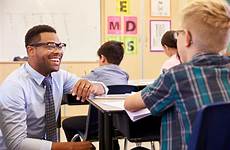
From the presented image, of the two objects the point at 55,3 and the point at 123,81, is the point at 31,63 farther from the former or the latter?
the point at 55,3

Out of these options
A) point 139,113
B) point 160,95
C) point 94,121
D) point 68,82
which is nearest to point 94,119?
point 94,121

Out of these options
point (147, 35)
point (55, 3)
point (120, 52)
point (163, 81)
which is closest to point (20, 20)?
point (55, 3)

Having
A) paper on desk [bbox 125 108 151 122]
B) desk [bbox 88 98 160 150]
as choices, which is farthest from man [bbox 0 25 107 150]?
paper on desk [bbox 125 108 151 122]

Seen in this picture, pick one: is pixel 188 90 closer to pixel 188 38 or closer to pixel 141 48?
pixel 188 38

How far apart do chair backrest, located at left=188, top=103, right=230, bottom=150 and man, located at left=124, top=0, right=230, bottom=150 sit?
0.15m

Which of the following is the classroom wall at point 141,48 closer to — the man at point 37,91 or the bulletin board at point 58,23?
the bulletin board at point 58,23

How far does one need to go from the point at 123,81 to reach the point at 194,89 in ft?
6.45

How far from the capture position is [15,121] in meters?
Result: 1.81

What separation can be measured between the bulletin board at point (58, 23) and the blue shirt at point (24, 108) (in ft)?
10.9

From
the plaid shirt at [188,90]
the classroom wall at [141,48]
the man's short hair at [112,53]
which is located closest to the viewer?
the plaid shirt at [188,90]

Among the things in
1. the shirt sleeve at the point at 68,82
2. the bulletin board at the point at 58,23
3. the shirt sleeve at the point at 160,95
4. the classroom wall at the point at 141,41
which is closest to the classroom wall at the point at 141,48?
the classroom wall at the point at 141,41

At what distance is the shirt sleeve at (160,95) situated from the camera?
1.27 m

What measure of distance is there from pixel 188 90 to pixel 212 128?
20cm

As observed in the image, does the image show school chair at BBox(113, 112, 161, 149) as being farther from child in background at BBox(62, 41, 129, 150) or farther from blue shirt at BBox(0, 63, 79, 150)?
child in background at BBox(62, 41, 129, 150)
